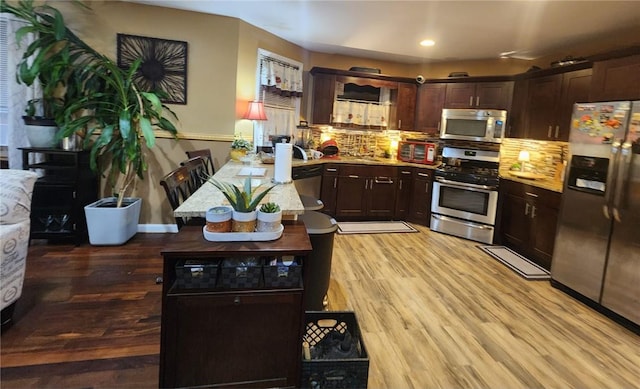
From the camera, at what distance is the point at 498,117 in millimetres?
4586

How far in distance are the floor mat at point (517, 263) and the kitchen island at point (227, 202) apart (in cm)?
264

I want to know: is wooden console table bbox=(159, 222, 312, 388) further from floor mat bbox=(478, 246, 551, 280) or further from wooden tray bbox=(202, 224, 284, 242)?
floor mat bbox=(478, 246, 551, 280)

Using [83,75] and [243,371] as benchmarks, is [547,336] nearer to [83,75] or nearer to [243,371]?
[243,371]

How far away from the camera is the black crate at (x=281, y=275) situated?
1574mm

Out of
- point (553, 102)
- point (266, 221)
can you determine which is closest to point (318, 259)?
point (266, 221)

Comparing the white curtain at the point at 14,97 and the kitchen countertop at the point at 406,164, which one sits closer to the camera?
the white curtain at the point at 14,97

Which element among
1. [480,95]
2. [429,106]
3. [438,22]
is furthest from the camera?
[429,106]

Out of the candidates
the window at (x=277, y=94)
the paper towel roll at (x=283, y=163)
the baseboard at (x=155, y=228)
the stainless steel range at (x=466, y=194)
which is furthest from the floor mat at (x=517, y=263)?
the baseboard at (x=155, y=228)

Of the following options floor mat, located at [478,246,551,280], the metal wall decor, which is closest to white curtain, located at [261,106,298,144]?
the metal wall decor

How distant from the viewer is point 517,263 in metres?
3.84

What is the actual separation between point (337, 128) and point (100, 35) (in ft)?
10.4

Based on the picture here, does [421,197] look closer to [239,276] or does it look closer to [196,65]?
[196,65]

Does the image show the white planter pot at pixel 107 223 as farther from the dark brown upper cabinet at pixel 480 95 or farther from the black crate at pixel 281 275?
the dark brown upper cabinet at pixel 480 95

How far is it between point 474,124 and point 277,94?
Result: 2.66 m
